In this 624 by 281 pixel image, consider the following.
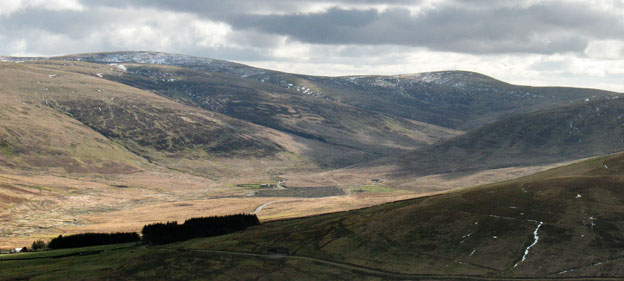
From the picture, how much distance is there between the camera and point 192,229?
146250mm

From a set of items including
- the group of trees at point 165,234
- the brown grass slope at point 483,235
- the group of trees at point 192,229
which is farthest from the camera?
the group of trees at point 165,234

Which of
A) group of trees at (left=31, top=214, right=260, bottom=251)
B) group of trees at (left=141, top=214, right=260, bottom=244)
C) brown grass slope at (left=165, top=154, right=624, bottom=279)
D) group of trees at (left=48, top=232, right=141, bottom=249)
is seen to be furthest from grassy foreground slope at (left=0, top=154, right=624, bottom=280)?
group of trees at (left=48, top=232, right=141, bottom=249)

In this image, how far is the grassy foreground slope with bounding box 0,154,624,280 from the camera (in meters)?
96.3

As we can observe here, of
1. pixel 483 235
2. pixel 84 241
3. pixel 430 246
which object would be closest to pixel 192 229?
pixel 84 241

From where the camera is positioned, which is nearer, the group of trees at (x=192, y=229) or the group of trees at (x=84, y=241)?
the group of trees at (x=192, y=229)

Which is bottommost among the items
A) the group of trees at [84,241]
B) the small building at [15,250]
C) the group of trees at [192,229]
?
the small building at [15,250]

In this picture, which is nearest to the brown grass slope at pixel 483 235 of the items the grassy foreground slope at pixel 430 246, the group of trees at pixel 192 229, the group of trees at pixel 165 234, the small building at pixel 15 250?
the grassy foreground slope at pixel 430 246

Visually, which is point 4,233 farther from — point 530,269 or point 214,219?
point 530,269

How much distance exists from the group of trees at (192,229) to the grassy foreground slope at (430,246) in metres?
6.34

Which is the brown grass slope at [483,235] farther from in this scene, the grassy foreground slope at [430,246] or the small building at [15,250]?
the small building at [15,250]

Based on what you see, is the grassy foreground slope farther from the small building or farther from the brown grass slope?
the small building

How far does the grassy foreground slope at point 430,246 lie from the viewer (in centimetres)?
9631

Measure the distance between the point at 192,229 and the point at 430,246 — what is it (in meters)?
66.1

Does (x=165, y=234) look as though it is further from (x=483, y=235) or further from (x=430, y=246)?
(x=483, y=235)
